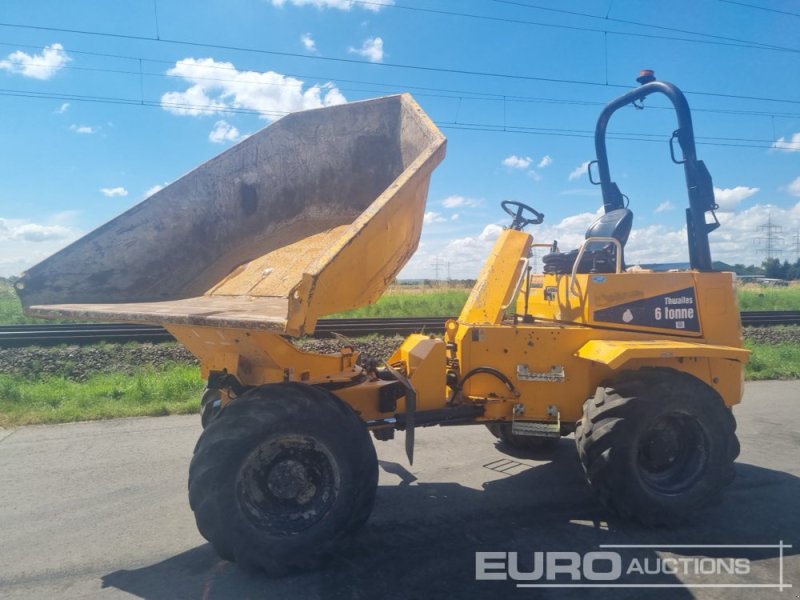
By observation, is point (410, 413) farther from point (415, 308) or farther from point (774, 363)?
point (415, 308)

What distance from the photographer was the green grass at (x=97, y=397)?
7430 mm

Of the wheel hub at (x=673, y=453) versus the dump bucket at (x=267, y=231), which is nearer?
the dump bucket at (x=267, y=231)

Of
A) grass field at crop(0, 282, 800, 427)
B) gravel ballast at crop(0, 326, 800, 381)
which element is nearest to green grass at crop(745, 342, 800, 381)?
grass field at crop(0, 282, 800, 427)

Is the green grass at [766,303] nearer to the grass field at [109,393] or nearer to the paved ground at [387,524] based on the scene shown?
the grass field at [109,393]

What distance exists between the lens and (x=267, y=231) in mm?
5680

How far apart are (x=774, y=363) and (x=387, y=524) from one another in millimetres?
11054

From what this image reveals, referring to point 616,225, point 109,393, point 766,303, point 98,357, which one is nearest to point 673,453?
point 616,225

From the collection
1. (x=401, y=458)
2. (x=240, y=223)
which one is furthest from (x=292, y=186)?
(x=401, y=458)

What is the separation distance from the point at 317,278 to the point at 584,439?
256cm

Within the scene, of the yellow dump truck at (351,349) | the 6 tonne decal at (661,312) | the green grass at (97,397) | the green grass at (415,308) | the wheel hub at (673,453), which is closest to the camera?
the yellow dump truck at (351,349)

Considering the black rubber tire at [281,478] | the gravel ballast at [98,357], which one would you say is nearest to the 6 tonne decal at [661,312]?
the black rubber tire at [281,478]

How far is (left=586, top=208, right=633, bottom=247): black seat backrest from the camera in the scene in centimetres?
534

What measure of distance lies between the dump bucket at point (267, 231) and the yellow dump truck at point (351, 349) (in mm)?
19

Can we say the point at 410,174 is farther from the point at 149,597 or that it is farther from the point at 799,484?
the point at 799,484
